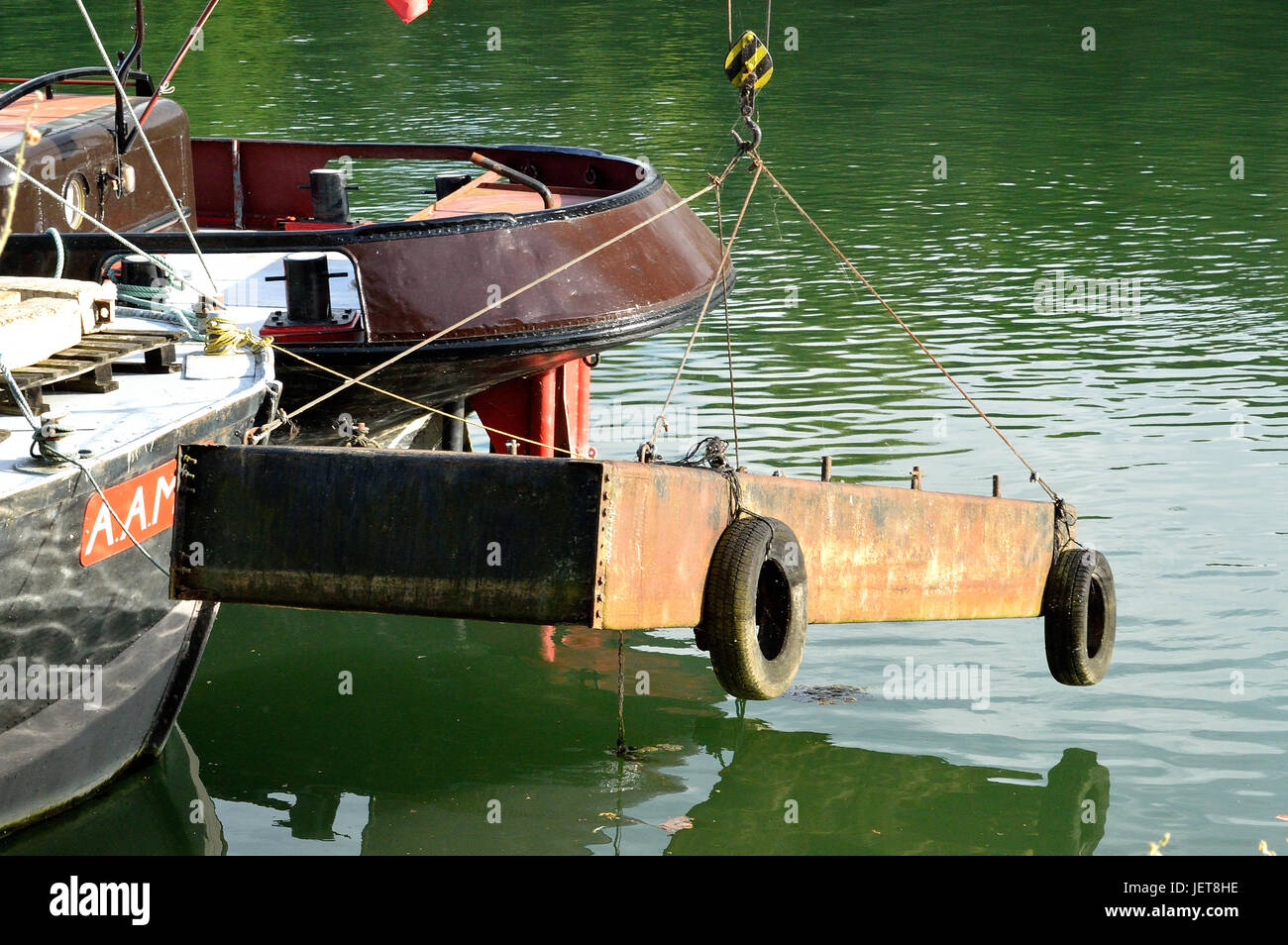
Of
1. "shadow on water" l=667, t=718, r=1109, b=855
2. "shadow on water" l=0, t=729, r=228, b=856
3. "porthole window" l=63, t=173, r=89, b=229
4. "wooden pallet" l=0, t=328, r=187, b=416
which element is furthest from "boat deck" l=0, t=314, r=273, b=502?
"shadow on water" l=667, t=718, r=1109, b=855

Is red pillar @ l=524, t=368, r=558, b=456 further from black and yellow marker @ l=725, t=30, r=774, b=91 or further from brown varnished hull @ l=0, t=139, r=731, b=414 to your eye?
black and yellow marker @ l=725, t=30, r=774, b=91

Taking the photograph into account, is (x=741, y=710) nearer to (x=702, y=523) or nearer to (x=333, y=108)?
(x=702, y=523)

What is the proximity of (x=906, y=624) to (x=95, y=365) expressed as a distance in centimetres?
391

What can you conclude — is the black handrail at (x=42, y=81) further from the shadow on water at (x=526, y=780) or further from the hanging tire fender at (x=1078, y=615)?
the hanging tire fender at (x=1078, y=615)

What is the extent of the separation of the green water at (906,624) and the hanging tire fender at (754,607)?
0.76 m

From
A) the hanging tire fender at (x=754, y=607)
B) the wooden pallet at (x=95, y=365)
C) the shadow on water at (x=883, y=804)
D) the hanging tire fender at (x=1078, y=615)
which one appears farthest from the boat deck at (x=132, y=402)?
the hanging tire fender at (x=1078, y=615)

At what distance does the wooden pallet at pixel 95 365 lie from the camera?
19.3ft

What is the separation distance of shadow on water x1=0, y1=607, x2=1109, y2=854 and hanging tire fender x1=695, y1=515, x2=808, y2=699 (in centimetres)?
76

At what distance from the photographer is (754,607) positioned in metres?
5.62

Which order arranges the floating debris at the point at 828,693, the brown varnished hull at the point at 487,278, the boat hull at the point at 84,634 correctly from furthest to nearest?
1. the brown varnished hull at the point at 487,278
2. the floating debris at the point at 828,693
3. the boat hull at the point at 84,634

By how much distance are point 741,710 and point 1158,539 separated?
2.79 m

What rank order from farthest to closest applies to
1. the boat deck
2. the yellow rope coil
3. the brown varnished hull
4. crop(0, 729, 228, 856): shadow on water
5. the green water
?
1. the brown varnished hull
2. the yellow rope coil
3. the green water
4. crop(0, 729, 228, 856): shadow on water
5. the boat deck

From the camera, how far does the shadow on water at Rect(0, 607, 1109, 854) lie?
6.26 m
